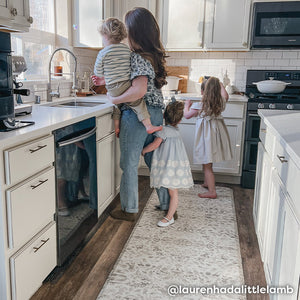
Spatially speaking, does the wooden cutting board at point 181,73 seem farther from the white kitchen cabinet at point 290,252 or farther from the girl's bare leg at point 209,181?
the white kitchen cabinet at point 290,252

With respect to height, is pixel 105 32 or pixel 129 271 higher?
pixel 105 32

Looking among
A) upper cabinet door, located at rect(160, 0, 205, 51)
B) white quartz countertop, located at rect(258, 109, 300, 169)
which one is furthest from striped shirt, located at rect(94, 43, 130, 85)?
upper cabinet door, located at rect(160, 0, 205, 51)

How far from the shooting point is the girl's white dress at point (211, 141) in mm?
A: 3082

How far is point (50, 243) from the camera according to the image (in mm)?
1808

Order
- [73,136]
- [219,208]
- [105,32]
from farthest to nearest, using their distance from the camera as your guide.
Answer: [219,208] < [105,32] < [73,136]

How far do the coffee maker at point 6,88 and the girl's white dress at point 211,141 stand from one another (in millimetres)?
1813

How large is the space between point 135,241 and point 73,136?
85cm

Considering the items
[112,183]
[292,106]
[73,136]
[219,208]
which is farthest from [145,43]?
[292,106]

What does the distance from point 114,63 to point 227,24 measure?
1.87m

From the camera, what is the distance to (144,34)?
229 centimetres

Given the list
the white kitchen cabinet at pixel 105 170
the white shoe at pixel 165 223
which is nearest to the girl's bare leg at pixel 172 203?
the white shoe at pixel 165 223

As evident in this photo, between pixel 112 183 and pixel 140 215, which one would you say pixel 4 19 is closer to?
pixel 112 183

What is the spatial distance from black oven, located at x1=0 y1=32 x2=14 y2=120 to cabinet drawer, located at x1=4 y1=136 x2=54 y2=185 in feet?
0.66

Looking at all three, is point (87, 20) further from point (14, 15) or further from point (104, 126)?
point (14, 15)
